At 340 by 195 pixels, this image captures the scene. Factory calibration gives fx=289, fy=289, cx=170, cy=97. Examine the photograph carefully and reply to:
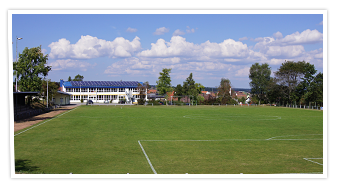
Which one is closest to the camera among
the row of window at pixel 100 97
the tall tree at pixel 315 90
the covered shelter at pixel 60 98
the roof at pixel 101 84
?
the tall tree at pixel 315 90

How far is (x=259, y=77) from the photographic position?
97875 mm

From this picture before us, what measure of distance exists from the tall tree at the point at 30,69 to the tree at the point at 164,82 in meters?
52.6

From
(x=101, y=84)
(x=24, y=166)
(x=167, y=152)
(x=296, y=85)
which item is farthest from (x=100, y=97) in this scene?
(x=24, y=166)

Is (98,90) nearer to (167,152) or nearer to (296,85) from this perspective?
(296,85)

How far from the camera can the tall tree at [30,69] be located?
4875cm

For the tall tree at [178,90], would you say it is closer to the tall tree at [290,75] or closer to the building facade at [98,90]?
the building facade at [98,90]

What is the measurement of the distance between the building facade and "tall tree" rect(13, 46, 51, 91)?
51.1 metres

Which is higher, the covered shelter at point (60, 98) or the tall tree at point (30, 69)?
the tall tree at point (30, 69)

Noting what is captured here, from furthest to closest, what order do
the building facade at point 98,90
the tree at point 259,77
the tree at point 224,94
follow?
the building facade at point 98,90 < the tree at point 259,77 < the tree at point 224,94

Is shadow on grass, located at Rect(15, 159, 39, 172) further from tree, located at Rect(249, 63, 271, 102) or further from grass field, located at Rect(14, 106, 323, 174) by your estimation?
tree, located at Rect(249, 63, 271, 102)

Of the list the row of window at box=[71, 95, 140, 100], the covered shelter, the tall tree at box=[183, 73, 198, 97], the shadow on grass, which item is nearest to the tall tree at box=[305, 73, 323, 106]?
the tall tree at box=[183, 73, 198, 97]

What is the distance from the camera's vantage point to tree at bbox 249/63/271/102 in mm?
95375

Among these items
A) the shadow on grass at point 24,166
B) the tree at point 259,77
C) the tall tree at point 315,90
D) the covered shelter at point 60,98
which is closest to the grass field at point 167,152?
the shadow on grass at point 24,166
